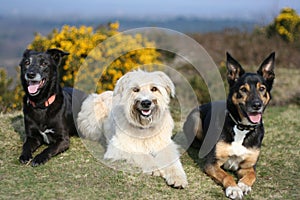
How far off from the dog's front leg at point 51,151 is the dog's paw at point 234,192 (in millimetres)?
2341

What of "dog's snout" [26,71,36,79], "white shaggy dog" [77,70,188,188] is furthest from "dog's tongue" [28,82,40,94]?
"white shaggy dog" [77,70,188,188]

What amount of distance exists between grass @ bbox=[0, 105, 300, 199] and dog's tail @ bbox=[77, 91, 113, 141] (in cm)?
25

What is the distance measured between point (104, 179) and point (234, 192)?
1.53 metres

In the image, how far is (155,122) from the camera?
5094 millimetres

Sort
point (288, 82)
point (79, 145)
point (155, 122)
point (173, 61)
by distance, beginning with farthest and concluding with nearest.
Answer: point (173, 61), point (288, 82), point (79, 145), point (155, 122)

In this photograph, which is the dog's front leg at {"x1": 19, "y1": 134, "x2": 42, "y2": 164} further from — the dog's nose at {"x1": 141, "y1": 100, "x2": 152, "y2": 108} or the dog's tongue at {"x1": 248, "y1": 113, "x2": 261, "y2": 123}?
the dog's tongue at {"x1": 248, "y1": 113, "x2": 261, "y2": 123}

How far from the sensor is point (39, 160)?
5.05m

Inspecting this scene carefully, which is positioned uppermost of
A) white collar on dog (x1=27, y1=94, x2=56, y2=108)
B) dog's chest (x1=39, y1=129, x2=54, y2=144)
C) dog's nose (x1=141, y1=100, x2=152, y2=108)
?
dog's nose (x1=141, y1=100, x2=152, y2=108)

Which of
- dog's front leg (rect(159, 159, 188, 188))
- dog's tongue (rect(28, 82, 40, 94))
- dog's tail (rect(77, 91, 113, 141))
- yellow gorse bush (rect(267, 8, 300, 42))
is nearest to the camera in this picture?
dog's front leg (rect(159, 159, 188, 188))

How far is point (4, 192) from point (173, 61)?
1283 cm

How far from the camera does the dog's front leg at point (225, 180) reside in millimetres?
4398

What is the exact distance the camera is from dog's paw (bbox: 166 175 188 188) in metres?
4.63

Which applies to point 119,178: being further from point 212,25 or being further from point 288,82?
point 212,25

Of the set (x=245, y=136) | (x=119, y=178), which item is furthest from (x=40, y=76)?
(x=245, y=136)
